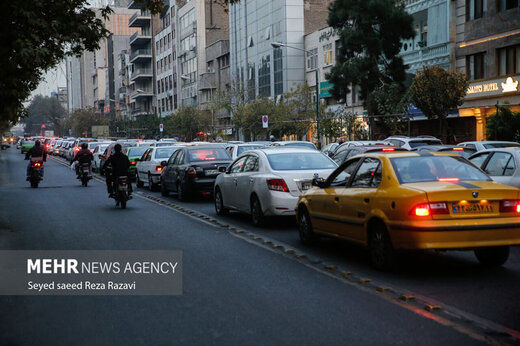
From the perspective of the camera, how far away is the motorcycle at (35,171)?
28.4 metres

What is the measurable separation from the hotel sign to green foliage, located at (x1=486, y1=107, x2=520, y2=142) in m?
5.32


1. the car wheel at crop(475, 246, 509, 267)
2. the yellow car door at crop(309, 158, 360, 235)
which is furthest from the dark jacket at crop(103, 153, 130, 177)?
the car wheel at crop(475, 246, 509, 267)

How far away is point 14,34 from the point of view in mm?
13109

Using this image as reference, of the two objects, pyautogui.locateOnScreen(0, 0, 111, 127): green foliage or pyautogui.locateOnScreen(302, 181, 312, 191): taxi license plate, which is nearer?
pyautogui.locateOnScreen(0, 0, 111, 127): green foliage

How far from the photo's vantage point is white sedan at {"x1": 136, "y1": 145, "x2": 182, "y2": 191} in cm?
2558

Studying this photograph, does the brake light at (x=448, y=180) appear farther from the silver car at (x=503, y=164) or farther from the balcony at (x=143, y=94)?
the balcony at (x=143, y=94)

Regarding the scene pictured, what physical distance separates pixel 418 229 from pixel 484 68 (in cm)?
3034

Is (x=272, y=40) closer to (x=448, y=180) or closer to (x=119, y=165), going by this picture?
(x=119, y=165)

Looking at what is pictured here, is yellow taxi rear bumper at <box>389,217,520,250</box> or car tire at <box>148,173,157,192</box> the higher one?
yellow taxi rear bumper at <box>389,217,520,250</box>

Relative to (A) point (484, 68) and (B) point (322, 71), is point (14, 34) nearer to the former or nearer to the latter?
(A) point (484, 68)

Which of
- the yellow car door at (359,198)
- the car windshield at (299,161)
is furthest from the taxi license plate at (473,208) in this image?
the car windshield at (299,161)

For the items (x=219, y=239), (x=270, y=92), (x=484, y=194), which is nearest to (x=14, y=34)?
(x=219, y=239)

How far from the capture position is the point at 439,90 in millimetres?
33938

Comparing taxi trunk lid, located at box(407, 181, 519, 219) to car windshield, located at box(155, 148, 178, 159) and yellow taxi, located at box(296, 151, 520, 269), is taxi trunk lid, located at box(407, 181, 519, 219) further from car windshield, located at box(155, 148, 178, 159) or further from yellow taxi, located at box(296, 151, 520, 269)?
car windshield, located at box(155, 148, 178, 159)
